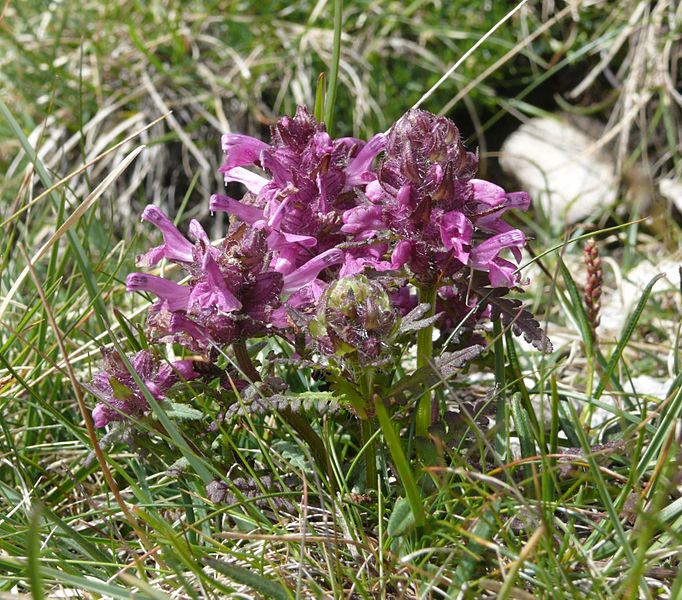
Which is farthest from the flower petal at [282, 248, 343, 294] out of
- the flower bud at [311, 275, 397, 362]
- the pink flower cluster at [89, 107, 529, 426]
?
the flower bud at [311, 275, 397, 362]

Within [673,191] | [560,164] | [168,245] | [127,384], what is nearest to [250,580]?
[127,384]

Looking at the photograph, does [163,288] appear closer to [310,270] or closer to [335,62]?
[310,270]

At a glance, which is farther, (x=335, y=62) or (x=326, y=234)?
(x=335, y=62)

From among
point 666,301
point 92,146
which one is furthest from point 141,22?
point 666,301

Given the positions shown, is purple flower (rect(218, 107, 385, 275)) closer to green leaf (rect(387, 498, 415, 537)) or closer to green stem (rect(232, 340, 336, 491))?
green stem (rect(232, 340, 336, 491))

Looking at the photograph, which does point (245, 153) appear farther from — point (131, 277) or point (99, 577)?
point (99, 577)

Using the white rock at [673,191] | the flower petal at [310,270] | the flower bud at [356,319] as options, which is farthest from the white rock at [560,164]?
the flower bud at [356,319]
